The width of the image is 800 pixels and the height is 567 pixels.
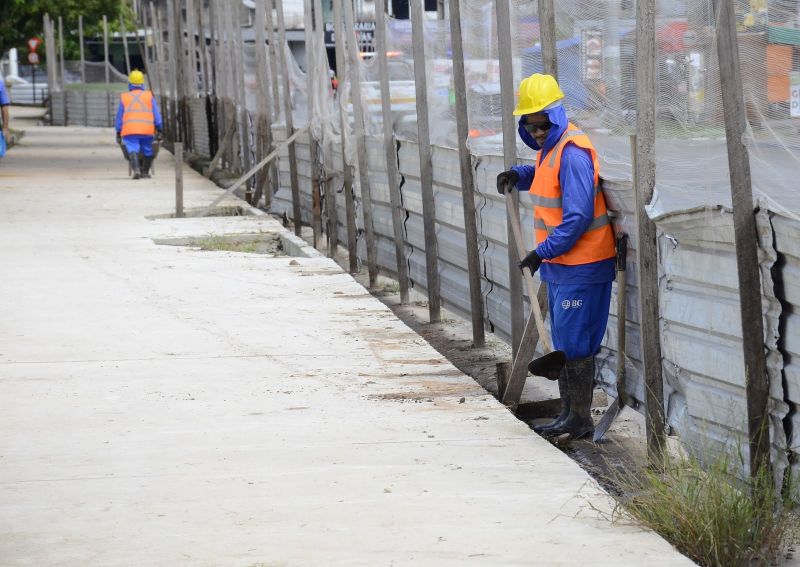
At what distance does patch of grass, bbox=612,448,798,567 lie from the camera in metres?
4.78

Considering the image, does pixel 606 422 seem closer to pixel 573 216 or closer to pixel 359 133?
pixel 573 216

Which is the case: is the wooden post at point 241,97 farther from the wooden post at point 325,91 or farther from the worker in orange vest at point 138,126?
the wooden post at point 325,91

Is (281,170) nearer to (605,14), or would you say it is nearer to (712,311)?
(605,14)

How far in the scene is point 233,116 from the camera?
24219 millimetres

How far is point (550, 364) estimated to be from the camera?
6.80 metres

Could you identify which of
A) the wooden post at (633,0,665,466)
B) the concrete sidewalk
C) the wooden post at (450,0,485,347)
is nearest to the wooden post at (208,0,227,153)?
the concrete sidewalk

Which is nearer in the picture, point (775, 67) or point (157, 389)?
point (775, 67)

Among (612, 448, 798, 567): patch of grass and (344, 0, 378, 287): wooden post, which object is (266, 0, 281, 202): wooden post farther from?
(612, 448, 798, 567): patch of grass

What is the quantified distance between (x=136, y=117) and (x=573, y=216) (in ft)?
58.8

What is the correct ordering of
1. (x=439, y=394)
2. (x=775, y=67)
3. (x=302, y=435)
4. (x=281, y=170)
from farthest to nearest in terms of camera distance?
(x=281, y=170)
(x=439, y=394)
(x=302, y=435)
(x=775, y=67)

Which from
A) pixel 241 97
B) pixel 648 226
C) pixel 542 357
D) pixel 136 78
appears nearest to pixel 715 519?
pixel 648 226

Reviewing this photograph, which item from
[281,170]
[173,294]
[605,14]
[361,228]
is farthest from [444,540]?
[281,170]

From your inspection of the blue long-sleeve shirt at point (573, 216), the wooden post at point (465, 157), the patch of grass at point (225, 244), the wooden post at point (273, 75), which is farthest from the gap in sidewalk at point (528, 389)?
the wooden post at point (273, 75)

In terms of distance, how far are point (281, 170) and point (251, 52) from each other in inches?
229
